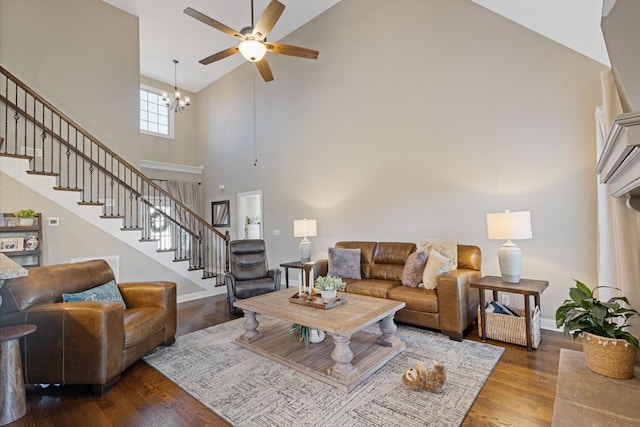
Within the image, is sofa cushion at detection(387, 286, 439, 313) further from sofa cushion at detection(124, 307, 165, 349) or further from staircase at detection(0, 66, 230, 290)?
staircase at detection(0, 66, 230, 290)

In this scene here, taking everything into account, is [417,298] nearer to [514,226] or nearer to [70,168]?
[514,226]

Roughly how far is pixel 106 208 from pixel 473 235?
5.87 metres

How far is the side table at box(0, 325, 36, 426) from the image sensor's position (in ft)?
6.20

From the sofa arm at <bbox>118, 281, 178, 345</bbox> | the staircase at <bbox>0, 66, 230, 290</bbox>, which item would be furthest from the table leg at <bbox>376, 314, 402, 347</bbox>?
the staircase at <bbox>0, 66, 230, 290</bbox>

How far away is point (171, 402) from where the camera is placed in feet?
7.01

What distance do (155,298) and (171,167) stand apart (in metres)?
5.57

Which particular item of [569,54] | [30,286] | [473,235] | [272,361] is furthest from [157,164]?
[569,54]

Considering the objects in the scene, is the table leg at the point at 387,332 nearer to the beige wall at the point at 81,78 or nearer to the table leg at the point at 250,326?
the table leg at the point at 250,326

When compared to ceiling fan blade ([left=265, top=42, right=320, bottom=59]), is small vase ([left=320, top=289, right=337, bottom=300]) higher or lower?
lower

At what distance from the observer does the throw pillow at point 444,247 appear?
3648 mm

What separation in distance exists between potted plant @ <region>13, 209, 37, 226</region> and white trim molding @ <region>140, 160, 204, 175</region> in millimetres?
3374

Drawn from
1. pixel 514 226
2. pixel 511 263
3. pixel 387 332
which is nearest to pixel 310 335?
pixel 387 332

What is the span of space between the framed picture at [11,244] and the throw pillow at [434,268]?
518 cm

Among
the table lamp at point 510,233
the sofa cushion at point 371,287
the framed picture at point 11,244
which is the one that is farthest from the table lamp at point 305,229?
the framed picture at point 11,244
